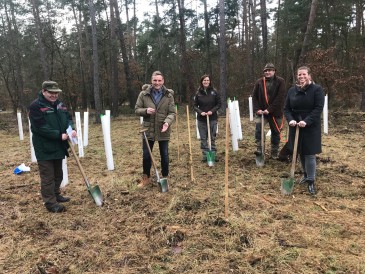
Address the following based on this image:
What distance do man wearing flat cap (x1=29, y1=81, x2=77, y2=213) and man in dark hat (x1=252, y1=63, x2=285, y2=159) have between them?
151 inches

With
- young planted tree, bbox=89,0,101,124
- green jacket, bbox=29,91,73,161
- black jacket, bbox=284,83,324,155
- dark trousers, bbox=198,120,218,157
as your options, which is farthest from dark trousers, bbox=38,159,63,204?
young planted tree, bbox=89,0,101,124

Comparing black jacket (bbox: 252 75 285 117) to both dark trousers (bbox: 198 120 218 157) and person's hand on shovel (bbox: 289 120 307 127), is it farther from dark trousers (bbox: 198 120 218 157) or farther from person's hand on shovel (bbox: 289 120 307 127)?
person's hand on shovel (bbox: 289 120 307 127)

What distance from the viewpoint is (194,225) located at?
395cm

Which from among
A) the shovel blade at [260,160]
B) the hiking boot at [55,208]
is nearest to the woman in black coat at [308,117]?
the shovel blade at [260,160]

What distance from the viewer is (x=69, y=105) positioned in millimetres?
23031

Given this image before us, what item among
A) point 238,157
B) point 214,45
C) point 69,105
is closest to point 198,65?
point 214,45

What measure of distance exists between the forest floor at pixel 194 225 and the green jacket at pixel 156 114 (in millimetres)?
950

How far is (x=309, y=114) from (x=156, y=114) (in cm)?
245

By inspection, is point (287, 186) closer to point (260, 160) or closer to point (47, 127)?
point (260, 160)

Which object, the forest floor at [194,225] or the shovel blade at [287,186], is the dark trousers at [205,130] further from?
the shovel blade at [287,186]

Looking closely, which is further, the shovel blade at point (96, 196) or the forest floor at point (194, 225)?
the shovel blade at point (96, 196)

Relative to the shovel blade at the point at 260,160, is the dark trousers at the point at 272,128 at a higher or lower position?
higher

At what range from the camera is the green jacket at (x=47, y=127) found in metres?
4.36

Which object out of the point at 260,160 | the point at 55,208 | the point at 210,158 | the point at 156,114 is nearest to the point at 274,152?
the point at 260,160
